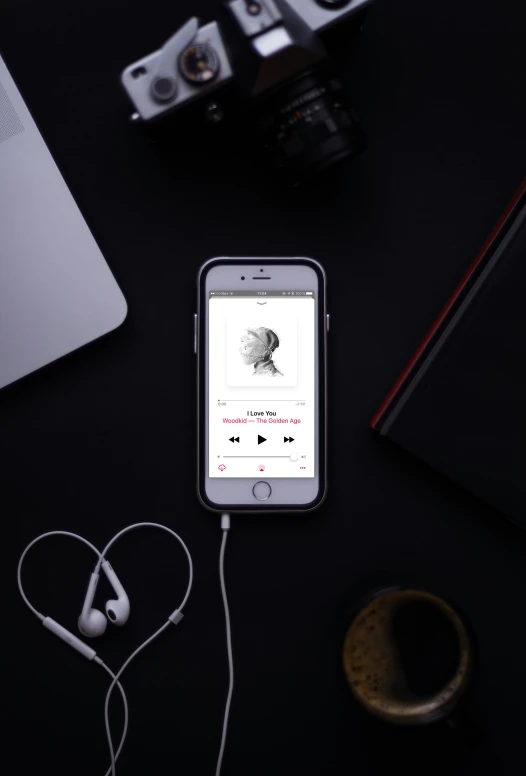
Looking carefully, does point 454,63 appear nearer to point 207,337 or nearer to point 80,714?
point 207,337

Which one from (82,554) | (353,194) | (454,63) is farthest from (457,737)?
(454,63)

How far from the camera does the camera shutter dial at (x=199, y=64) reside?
0.60m

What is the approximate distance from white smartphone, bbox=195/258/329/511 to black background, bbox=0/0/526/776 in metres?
0.02

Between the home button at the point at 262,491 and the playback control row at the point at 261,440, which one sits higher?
the playback control row at the point at 261,440

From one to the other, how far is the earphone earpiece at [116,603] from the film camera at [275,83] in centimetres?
41

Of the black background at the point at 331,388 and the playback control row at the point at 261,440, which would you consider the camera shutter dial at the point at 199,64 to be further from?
the playback control row at the point at 261,440

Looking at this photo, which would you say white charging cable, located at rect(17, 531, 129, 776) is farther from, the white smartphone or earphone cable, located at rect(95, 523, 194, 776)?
the white smartphone

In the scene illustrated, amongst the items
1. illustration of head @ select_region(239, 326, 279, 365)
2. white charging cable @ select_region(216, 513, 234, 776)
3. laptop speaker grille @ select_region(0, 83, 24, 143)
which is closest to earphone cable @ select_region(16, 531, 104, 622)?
white charging cable @ select_region(216, 513, 234, 776)

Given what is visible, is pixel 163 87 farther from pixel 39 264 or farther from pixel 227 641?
pixel 227 641

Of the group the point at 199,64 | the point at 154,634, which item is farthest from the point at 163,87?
the point at 154,634

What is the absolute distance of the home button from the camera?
0.68 m

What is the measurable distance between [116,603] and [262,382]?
250mm

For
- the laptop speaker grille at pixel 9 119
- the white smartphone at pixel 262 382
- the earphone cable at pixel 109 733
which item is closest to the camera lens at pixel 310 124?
the white smartphone at pixel 262 382

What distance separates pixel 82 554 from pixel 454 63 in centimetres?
61
